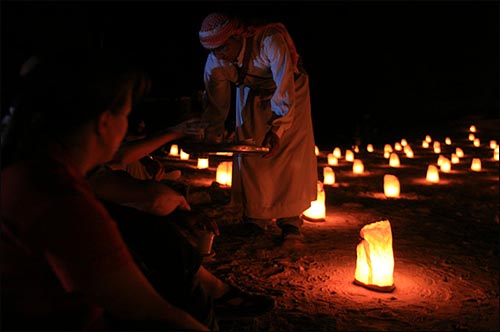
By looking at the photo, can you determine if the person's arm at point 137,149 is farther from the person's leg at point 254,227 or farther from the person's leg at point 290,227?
the person's leg at point 254,227

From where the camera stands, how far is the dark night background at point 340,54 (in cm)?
1125

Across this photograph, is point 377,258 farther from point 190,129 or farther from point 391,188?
point 391,188

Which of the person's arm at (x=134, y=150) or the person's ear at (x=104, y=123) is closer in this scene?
the person's ear at (x=104, y=123)

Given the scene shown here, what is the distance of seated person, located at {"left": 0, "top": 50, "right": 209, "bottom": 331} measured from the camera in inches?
66.7

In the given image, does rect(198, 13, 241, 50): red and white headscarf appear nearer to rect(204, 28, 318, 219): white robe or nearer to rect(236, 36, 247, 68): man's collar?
rect(236, 36, 247, 68): man's collar

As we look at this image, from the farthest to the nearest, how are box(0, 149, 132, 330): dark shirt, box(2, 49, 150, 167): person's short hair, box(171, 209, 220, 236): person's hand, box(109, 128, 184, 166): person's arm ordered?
1. box(109, 128, 184, 166): person's arm
2. box(171, 209, 220, 236): person's hand
3. box(2, 49, 150, 167): person's short hair
4. box(0, 149, 132, 330): dark shirt

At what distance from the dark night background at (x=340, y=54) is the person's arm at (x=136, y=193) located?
5.15m

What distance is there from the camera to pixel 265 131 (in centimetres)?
598

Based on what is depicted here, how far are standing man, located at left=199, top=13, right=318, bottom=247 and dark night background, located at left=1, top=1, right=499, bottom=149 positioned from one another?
319cm

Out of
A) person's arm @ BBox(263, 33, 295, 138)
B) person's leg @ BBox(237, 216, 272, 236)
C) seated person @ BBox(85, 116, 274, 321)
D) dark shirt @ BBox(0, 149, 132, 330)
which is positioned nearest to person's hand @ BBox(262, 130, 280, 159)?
person's arm @ BBox(263, 33, 295, 138)

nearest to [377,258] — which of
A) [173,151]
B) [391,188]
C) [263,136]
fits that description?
[263,136]

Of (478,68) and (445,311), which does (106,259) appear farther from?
(478,68)

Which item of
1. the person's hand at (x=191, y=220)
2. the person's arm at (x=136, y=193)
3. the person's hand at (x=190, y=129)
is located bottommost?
the person's hand at (x=191, y=220)

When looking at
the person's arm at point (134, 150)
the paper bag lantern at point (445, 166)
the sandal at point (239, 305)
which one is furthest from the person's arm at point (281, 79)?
the paper bag lantern at point (445, 166)
